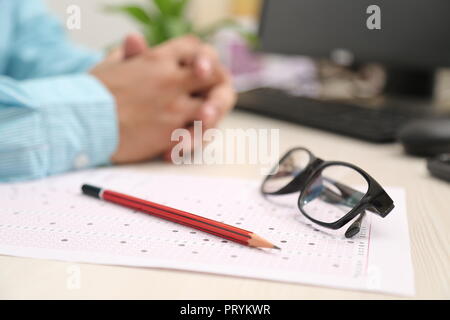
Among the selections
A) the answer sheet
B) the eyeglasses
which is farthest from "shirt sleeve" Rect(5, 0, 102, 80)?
the eyeglasses

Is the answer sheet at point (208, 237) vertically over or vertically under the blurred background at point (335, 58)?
under

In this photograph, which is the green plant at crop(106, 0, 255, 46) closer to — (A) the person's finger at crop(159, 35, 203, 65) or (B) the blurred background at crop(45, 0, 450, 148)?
(B) the blurred background at crop(45, 0, 450, 148)

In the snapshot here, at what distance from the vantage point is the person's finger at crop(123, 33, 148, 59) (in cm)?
69

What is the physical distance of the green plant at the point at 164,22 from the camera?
1.27m

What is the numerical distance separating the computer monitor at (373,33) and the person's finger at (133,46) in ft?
1.34

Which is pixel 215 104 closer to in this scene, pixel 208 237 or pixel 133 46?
pixel 133 46

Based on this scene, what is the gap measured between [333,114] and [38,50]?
52cm

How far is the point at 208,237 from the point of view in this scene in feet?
1.28

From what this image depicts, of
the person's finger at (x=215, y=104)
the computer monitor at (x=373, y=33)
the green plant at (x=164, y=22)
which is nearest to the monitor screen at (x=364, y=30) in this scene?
the computer monitor at (x=373, y=33)

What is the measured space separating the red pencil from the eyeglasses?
0.07 metres

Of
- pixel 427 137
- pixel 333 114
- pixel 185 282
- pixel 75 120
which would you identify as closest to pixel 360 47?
pixel 333 114

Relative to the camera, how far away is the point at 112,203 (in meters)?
0.47

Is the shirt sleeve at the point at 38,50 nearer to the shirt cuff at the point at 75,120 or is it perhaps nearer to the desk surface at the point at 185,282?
the shirt cuff at the point at 75,120
